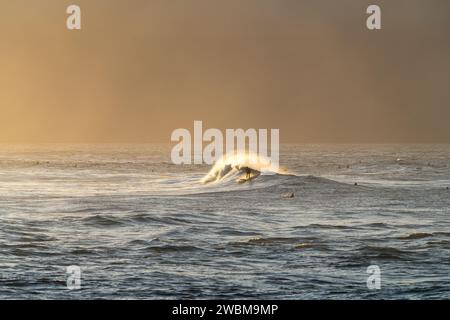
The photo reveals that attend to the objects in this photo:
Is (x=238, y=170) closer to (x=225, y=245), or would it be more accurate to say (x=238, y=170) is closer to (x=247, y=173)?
(x=247, y=173)

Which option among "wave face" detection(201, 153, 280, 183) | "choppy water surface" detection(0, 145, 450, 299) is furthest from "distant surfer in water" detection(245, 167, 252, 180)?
"choppy water surface" detection(0, 145, 450, 299)

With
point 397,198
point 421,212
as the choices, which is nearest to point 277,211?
point 421,212

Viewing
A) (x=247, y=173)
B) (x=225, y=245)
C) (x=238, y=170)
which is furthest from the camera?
(x=238, y=170)

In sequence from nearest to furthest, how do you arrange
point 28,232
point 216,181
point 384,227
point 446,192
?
point 28,232 < point 384,227 < point 446,192 < point 216,181

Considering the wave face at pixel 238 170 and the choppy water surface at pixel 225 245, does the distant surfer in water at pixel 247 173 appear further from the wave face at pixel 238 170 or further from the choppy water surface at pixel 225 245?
the choppy water surface at pixel 225 245

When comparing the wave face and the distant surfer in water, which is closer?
the distant surfer in water

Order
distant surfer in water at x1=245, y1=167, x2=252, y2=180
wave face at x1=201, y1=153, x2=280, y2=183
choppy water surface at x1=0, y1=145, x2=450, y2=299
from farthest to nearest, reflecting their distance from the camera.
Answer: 1. wave face at x1=201, y1=153, x2=280, y2=183
2. distant surfer in water at x1=245, y1=167, x2=252, y2=180
3. choppy water surface at x1=0, y1=145, x2=450, y2=299

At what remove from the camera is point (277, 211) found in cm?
3584

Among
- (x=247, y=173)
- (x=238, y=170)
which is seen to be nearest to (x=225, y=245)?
(x=247, y=173)

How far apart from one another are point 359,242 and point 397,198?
63.9 ft

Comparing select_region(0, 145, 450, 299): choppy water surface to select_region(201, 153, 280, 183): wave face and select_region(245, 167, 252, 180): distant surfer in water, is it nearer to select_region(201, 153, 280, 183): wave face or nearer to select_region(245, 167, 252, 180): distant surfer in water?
select_region(245, 167, 252, 180): distant surfer in water

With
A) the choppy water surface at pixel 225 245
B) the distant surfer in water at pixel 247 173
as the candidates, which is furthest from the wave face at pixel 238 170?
the choppy water surface at pixel 225 245
